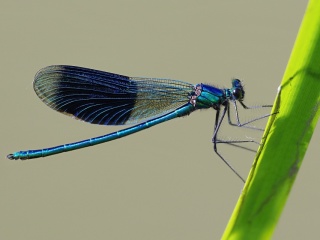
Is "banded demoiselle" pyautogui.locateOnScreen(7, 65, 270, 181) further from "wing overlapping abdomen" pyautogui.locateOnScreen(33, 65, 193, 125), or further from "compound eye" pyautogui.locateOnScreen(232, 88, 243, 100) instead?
"compound eye" pyautogui.locateOnScreen(232, 88, 243, 100)

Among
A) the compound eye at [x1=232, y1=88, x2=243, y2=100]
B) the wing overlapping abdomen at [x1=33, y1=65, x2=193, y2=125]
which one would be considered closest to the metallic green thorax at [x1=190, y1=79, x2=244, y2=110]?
the compound eye at [x1=232, y1=88, x2=243, y2=100]

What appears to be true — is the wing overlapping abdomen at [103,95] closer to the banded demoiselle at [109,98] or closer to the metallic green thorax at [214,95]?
the banded demoiselle at [109,98]

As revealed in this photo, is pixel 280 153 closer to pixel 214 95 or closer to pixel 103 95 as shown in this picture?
pixel 214 95

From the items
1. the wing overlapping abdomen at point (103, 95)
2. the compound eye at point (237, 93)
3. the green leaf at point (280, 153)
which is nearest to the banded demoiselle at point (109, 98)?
the wing overlapping abdomen at point (103, 95)

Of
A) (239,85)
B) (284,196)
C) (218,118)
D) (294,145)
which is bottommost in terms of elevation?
(284,196)

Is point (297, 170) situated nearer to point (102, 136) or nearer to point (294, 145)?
point (294, 145)

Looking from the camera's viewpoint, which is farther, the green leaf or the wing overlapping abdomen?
the wing overlapping abdomen

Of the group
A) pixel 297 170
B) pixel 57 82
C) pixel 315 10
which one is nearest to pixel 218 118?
pixel 57 82
